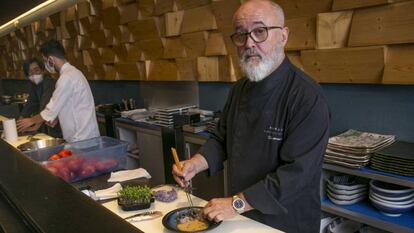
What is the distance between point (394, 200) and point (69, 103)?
2442 mm

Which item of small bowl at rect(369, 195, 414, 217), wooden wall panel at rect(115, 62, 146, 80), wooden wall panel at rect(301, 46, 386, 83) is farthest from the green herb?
wooden wall panel at rect(115, 62, 146, 80)

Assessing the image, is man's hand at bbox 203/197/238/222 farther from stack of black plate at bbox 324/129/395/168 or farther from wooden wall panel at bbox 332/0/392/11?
wooden wall panel at bbox 332/0/392/11

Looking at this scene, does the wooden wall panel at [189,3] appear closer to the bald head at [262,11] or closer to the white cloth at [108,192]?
the bald head at [262,11]

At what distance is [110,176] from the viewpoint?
1.91m

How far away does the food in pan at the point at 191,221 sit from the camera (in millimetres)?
1229

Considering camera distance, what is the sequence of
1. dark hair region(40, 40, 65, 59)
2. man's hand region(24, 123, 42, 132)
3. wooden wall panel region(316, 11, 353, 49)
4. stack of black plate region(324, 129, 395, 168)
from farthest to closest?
man's hand region(24, 123, 42, 132)
dark hair region(40, 40, 65, 59)
wooden wall panel region(316, 11, 353, 49)
stack of black plate region(324, 129, 395, 168)

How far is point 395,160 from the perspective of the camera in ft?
6.36

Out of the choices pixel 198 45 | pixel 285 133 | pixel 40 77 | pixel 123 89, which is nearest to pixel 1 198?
pixel 285 133

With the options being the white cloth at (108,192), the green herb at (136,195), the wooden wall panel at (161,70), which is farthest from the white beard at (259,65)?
the wooden wall panel at (161,70)

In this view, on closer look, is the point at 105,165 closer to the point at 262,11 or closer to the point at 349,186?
the point at 262,11

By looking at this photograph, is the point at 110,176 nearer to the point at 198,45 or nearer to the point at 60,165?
the point at 60,165

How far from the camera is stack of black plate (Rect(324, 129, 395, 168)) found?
6.75 feet

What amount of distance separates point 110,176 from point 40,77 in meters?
2.83

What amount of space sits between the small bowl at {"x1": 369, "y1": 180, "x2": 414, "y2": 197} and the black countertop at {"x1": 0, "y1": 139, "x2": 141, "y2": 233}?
1.67m
